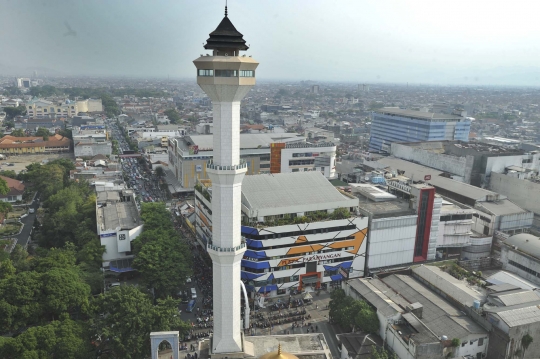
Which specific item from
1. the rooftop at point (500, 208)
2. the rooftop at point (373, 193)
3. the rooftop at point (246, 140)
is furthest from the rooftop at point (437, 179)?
the rooftop at point (246, 140)

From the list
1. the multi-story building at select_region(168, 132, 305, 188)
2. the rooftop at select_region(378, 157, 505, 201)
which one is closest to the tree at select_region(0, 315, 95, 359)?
the multi-story building at select_region(168, 132, 305, 188)

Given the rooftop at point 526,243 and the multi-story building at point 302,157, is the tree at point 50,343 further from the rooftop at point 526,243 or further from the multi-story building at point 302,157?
the multi-story building at point 302,157

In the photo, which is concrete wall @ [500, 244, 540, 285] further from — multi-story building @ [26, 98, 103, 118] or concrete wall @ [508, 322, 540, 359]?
multi-story building @ [26, 98, 103, 118]

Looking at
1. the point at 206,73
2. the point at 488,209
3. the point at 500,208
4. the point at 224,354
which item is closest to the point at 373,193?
the point at 488,209

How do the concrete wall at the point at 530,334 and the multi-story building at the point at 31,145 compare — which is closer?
the concrete wall at the point at 530,334

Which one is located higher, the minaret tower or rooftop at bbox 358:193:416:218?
the minaret tower

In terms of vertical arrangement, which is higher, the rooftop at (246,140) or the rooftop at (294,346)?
the rooftop at (246,140)

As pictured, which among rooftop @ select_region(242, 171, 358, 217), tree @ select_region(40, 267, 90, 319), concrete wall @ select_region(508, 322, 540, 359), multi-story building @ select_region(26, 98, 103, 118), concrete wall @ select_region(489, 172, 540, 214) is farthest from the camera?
multi-story building @ select_region(26, 98, 103, 118)
